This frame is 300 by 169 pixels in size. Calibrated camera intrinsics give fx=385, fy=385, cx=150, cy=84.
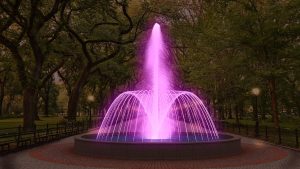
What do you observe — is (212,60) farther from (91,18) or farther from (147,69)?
(147,69)

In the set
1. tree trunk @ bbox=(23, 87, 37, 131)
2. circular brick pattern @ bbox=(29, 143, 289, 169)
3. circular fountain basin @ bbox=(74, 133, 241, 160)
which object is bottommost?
circular brick pattern @ bbox=(29, 143, 289, 169)

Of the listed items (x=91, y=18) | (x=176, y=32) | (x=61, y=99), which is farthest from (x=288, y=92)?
(x=61, y=99)

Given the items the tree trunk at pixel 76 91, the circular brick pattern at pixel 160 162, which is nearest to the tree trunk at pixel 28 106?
the tree trunk at pixel 76 91

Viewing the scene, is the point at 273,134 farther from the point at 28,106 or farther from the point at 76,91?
the point at 76,91

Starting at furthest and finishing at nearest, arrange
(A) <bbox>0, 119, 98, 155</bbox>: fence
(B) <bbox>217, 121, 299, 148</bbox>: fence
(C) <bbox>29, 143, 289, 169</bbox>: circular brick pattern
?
(B) <bbox>217, 121, 299, 148</bbox>: fence < (A) <bbox>0, 119, 98, 155</bbox>: fence < (C) <bbox>29, 143, 289, 169</bbox>: circular brick pattern

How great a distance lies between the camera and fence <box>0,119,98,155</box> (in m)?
20.6

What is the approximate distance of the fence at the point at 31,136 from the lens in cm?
2055

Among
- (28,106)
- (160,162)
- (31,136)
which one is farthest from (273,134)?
(28,106)

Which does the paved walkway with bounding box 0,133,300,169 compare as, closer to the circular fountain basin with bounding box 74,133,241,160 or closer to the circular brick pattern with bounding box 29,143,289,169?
the circular brick pattern with bounding box 29,143,289,169

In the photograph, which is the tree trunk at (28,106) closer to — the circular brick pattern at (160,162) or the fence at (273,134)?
the circular brick pattern at (160,162)

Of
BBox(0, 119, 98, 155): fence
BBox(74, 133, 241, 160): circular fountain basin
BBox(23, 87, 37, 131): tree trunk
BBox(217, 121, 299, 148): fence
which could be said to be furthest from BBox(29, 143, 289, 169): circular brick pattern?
BBox(23, 87, 37, 131): tree trunk

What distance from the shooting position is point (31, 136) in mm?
26047

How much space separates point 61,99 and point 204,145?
128699 mm

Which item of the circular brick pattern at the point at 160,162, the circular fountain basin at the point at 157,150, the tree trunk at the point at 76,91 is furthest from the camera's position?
the tree trunk at the point at 76,91
